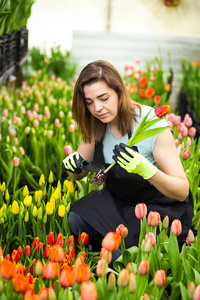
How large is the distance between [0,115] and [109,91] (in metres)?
1.50

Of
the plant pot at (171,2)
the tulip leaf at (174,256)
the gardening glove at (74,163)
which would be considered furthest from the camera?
the plant pot at (171,2)

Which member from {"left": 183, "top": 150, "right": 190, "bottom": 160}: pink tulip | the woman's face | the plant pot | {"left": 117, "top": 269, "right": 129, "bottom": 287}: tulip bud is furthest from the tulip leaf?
the plant pot

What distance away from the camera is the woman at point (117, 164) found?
5.09ft

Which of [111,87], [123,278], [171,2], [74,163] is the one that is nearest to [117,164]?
[74,163]

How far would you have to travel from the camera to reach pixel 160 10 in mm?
10719

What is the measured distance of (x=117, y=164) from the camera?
5.39 ft

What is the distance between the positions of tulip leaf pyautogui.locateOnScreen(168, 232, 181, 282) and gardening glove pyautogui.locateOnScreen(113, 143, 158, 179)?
0.26 metres

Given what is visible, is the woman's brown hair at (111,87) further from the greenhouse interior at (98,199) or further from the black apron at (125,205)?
the black apron at (125,205)

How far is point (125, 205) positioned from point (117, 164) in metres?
0.22

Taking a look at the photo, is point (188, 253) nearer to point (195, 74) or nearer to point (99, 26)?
point (195, 74)

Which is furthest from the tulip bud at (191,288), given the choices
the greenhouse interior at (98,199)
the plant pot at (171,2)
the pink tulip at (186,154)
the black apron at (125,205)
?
the plant pot at (171,2)

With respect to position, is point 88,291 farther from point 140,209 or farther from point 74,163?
point 74,163

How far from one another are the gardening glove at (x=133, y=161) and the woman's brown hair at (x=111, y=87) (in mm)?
278

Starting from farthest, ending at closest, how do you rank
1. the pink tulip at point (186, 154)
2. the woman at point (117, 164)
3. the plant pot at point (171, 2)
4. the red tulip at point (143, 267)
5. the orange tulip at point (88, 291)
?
the plant pot at point (171, 2)
the pink tulip at point (186, 154)
the woman at point (117, 164)
the red tulip at point (143, 267)
the orange tulip at point (88, 291)
